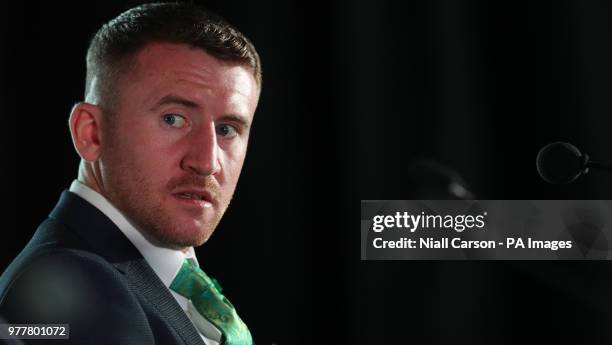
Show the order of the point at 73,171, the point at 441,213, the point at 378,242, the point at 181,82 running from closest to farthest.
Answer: the point at 181,82 < the point at 441,213 < the point at 378,242 < the point at 73,171

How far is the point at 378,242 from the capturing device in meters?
2.21

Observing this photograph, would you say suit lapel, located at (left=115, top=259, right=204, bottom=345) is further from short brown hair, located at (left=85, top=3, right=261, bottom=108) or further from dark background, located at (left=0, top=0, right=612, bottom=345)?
dark background, located at (left=0, top=0, right=612, bottom=345)

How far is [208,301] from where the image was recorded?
1329mm

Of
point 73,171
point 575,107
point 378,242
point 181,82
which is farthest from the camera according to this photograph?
point 575,107

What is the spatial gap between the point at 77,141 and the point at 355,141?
1493mm

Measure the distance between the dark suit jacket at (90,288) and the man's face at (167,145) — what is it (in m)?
0.07

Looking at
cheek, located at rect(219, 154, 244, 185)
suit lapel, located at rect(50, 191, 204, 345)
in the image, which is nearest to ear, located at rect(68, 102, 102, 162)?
suit lapel, located at rect(50, 191, 204, 345)

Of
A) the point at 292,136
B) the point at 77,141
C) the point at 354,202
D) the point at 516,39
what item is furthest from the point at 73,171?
the point at 516,39

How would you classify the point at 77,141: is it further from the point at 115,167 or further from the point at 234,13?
the point at 234,13

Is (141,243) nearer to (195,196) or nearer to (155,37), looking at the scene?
(195,196)

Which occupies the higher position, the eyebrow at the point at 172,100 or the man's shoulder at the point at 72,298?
the eyebrow at the point at 172,100

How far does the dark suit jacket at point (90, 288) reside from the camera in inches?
41.8
